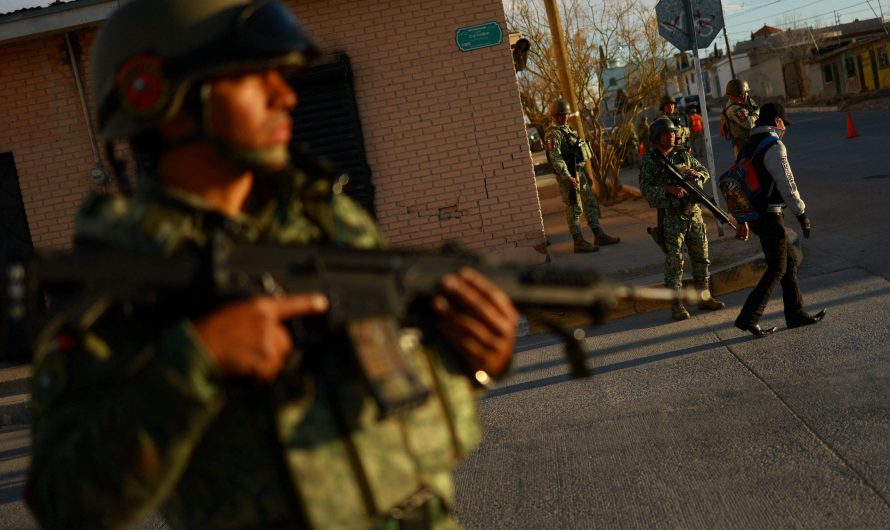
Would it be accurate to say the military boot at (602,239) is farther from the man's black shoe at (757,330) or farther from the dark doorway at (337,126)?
the man's black shoe at (757,330)

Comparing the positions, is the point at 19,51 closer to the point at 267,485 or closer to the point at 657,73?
the point at 267,485

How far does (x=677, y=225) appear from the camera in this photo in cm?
833

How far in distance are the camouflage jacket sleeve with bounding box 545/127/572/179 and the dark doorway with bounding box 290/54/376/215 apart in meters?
2.74

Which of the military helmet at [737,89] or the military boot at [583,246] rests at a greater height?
the military helmet at [737,89]

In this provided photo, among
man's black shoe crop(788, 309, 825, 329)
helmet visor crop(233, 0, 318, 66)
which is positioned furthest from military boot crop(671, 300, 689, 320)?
helmet visor crop(233, 0, 318, 66)

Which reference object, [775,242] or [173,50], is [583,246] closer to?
[775,242]

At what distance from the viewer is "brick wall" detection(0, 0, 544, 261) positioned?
10.5 meters

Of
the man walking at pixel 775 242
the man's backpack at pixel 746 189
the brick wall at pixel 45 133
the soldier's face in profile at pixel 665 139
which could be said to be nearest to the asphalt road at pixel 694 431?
the man walking at pixel 775 242

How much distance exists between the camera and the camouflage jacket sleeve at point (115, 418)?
1.49 metres

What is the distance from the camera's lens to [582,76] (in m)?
20.0

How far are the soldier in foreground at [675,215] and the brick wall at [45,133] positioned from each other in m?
6.25

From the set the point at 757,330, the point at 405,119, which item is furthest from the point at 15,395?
the point at 757,330

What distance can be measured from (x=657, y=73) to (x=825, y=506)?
1696 centimetres

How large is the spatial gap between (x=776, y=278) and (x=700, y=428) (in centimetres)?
239
